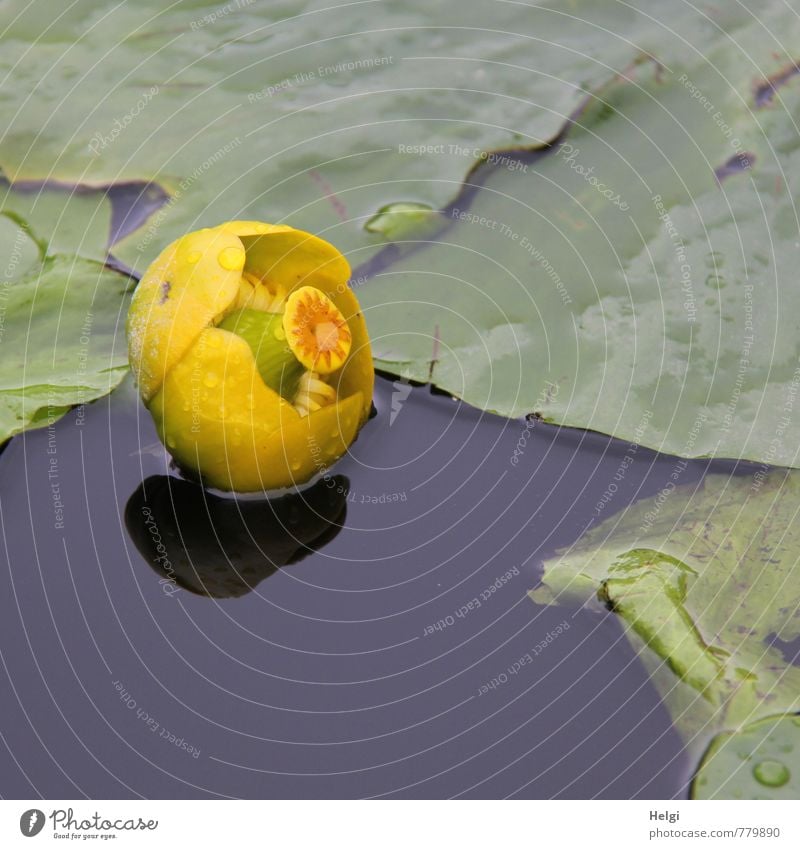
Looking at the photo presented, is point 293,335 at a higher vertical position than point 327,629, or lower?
higher

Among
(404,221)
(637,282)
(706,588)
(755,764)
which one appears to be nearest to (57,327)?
(404,221)

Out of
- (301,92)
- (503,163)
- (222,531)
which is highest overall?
(301,92)

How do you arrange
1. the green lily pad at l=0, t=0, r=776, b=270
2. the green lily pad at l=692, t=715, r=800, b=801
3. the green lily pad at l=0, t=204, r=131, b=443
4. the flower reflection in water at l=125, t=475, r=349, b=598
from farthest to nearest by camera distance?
the green lily pad at l=0, t=0, r=776, b=270 → the green lily pad at l=0, t=204, r=131, b=443 → the flower reflection in water at l=125, t=475, r=349, b=598 → the green lily pad at l=692, t=715, r=800, b=801

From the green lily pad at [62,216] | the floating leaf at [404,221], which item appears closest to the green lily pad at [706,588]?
the floating leaf at [404,221]

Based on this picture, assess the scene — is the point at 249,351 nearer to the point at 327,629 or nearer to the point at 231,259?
the point at 231,259

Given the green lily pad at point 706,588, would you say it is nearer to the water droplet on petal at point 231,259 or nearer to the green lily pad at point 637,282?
the green lily pad at point 637,282

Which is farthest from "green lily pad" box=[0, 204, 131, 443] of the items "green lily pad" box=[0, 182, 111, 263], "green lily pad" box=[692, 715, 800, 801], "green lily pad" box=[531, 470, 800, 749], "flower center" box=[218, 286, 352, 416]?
"green lily pad" box=[692, 715, 800, 801]

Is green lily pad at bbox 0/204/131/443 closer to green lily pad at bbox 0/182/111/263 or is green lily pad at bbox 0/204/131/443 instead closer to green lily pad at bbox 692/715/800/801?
green lily pad at bbox 0/182/111/263

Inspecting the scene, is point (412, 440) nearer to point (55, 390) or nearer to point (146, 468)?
point (146, 468)

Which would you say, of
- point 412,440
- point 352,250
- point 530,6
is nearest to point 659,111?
point 530,6
